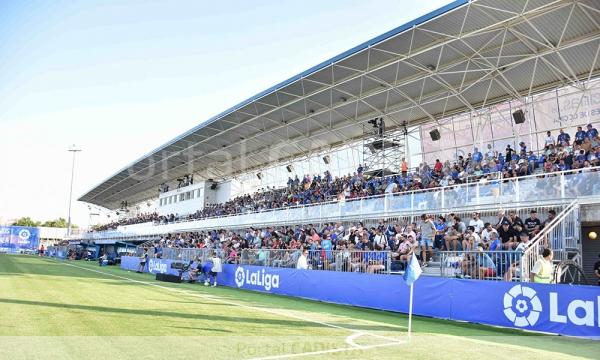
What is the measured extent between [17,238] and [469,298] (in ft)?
283

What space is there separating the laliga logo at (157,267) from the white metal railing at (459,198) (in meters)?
6.97

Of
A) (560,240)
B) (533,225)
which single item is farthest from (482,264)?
(560,240)

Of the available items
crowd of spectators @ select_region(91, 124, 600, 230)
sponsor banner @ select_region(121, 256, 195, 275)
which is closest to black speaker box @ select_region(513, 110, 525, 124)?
crowd of spectators @ select_region(91, 124, 600, 230)

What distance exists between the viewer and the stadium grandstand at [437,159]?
1457 centimetres

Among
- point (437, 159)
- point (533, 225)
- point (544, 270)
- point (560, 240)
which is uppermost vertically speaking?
point (437, 159)

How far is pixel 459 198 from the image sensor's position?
18469 millimetres

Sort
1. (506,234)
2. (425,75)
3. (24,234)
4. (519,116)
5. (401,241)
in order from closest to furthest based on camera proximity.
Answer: (506,234)
(401,241)
(425,75)
(519,116)
(24,234)

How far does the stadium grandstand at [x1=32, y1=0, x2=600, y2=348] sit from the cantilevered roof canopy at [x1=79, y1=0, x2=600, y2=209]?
0.30ft

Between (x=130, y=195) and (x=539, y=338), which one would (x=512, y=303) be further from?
(x=130, y=195)

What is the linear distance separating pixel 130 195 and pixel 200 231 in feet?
127

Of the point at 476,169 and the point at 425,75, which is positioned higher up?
the point at 425,75

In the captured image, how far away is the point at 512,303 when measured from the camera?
1134 cm

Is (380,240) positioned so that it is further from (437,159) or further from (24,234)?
(24,234)

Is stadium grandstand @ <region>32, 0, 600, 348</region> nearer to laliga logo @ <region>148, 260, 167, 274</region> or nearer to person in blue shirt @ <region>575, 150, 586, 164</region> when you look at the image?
person in blue shirt @ <region>575, 150, 586, 164</region>
